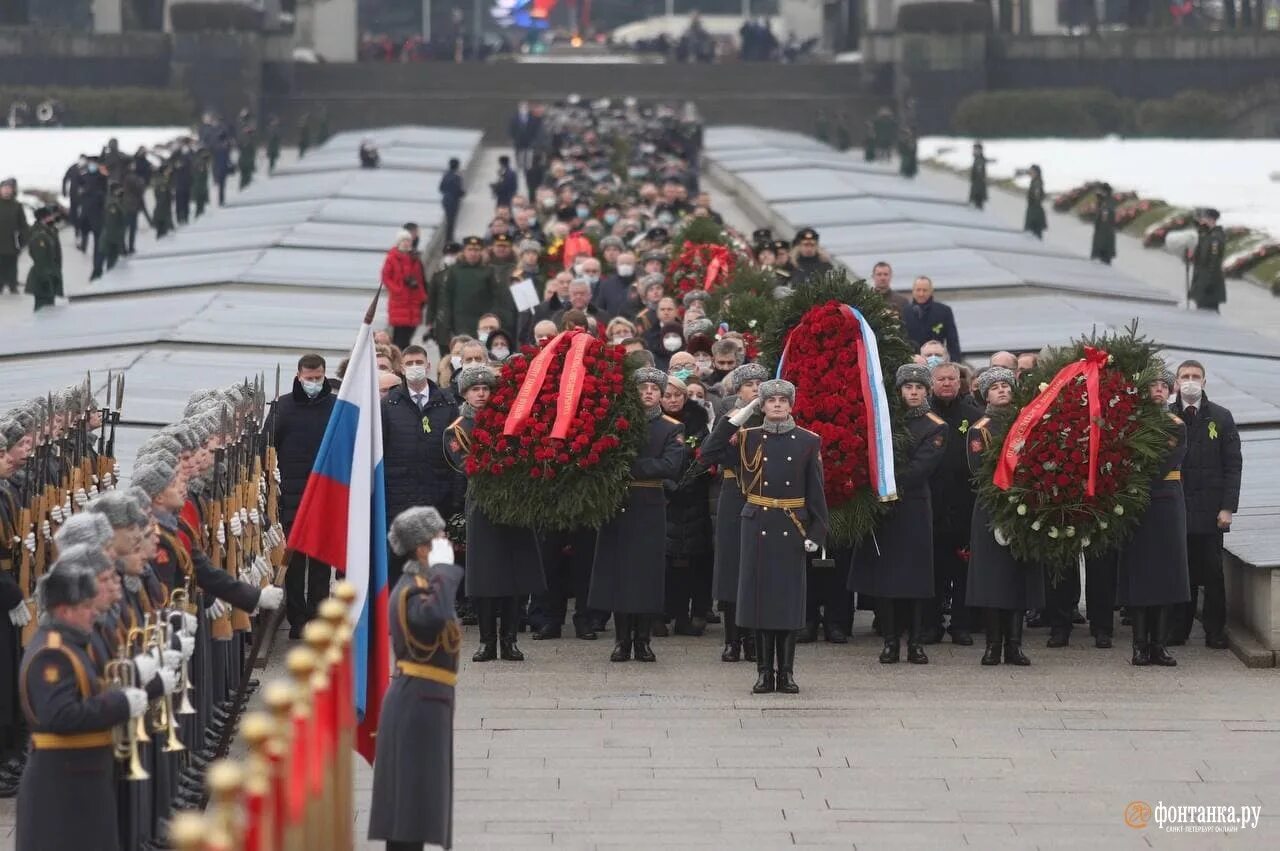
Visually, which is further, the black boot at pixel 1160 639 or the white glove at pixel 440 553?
the black boot at pixel 1160 639

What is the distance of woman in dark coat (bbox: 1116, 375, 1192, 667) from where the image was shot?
501 inches

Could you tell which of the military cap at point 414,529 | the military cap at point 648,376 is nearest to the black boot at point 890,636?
the military cap at point 648,376

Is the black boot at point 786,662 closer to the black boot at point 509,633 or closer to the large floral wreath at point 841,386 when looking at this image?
the large floral wreath at point 841,386

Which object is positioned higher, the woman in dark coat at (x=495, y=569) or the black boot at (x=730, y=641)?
the woman in dark coat at (x=495, y=569)

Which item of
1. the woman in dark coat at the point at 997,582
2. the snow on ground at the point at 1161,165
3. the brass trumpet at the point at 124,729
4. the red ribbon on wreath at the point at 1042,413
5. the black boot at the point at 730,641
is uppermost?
the snow on ground at the point at 1161,165

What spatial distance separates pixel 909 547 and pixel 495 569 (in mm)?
2179

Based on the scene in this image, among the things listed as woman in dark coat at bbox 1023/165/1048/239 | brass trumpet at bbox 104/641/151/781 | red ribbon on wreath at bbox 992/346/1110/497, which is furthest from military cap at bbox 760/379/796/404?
woman in dark coat at bbox 1023/165/1048/239

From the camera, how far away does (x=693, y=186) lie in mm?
40000

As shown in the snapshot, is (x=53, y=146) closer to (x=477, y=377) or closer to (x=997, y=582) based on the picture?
(x=477, y=377)

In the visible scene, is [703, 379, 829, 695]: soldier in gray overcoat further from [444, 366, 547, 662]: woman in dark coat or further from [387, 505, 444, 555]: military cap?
[387, 505, 444, 555]: military cap

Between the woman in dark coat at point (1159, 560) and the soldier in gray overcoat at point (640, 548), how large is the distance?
2410 millimetres

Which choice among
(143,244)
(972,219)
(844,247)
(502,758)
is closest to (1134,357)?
(502,758)

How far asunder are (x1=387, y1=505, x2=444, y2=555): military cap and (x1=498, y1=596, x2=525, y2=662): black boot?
4.32 meters

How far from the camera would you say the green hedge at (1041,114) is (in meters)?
69.3
